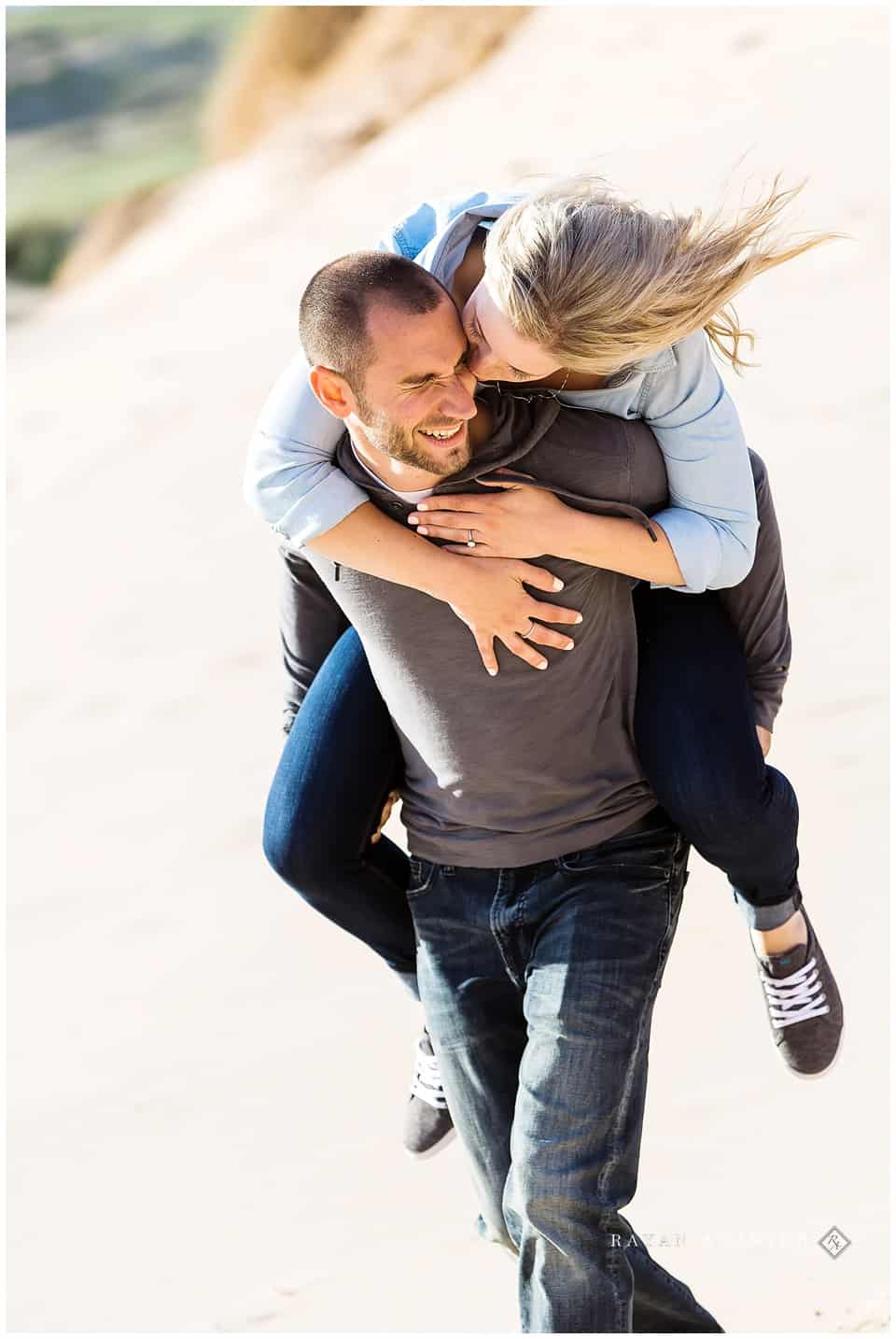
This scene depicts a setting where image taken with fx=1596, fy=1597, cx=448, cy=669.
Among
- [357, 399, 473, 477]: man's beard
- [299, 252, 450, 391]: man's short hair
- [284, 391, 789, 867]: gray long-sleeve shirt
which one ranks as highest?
[299, 252, 450, 391]: man's short hair

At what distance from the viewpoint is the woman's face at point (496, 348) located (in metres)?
2.58

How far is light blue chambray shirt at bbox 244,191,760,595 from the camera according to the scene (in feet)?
8.90

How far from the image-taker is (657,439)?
109 inches

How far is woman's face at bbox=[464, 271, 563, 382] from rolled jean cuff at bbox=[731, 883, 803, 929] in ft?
3.79

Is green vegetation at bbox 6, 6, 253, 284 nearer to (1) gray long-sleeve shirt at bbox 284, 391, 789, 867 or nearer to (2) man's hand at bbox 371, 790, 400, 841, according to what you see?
(2) man's hand at bbox 371, 790, 400, 841

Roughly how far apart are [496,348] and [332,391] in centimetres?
31

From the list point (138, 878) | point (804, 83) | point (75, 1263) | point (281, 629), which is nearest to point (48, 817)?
point (138, 878)

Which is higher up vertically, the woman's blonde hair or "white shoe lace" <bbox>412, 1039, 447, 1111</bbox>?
the woman's blonde hair

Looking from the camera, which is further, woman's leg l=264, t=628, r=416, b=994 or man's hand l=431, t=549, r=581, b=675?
woman's leg l=264, t=628, r=416, b=994

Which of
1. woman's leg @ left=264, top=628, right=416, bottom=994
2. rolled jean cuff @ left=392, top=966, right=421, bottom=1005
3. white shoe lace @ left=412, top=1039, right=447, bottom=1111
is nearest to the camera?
woman's leg @ left=264, top=628, right=416, bottom=994

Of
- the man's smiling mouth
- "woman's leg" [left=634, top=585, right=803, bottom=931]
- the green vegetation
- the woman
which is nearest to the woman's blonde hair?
the woman

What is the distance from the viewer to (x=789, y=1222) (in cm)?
384

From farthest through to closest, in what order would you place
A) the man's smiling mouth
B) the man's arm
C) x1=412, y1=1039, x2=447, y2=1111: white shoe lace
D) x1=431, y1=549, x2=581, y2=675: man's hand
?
x1=412, y1=1039, x2=447, y2=1111: white shoe lace < the man's arm < x1=431, y1=549, x2=581, y2=675: man's hand < the man's smiling mouth

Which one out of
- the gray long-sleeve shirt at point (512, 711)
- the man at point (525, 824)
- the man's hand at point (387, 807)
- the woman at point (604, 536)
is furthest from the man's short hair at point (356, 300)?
the man's hand at point (387, 807)
